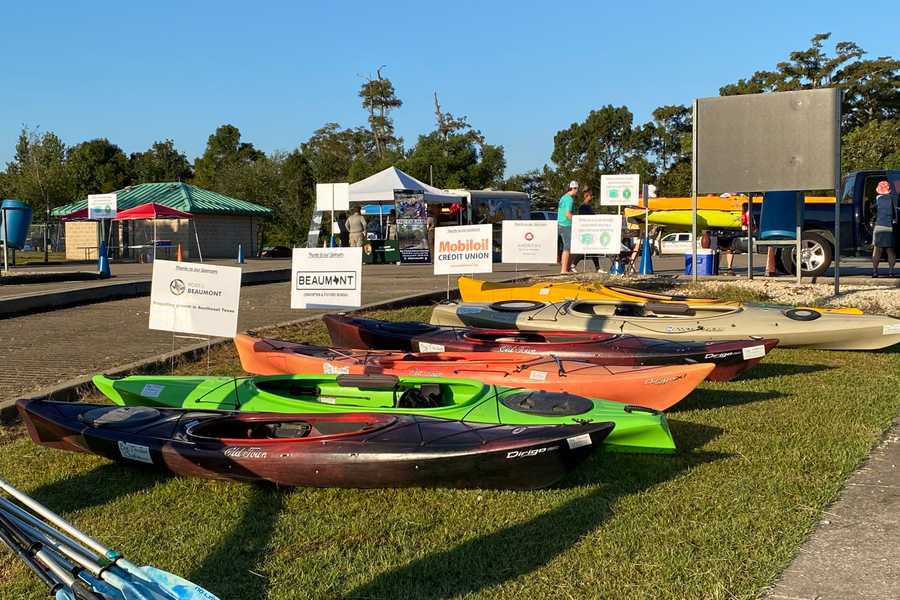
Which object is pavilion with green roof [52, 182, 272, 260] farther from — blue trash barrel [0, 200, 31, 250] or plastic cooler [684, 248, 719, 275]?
plastic cooler [684, 248, 719, 275]

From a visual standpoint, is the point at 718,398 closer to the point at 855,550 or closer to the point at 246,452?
the point at 855,550

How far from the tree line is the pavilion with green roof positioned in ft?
7.38

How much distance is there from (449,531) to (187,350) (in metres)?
5.34

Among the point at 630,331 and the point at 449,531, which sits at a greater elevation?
the point at 630,331

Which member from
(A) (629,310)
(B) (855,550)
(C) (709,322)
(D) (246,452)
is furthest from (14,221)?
(B) (855,550)

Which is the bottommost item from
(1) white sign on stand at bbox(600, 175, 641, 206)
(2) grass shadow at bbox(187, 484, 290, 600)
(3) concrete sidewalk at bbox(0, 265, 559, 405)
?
(2) grass shadow at bbox(187, 484, 290, 600)

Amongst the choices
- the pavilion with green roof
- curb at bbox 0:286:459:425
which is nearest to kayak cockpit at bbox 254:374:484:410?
curb at bbox 0:286:459:425

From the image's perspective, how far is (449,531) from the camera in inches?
166

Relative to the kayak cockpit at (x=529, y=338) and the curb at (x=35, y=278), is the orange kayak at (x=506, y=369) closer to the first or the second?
the kayak cockpit at (x=529, y=338)

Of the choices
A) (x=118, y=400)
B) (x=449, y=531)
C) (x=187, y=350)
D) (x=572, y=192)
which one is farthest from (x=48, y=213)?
(x=449, y=531)

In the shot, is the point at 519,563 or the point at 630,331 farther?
the point at 630,331

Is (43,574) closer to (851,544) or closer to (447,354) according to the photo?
(851,544)

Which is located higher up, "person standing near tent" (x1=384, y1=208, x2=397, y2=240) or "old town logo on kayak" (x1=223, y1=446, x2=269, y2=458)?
"person standing near tent" (x1=384, y1=208, x2=397, y2=240)

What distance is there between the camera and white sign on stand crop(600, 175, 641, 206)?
1906cm
